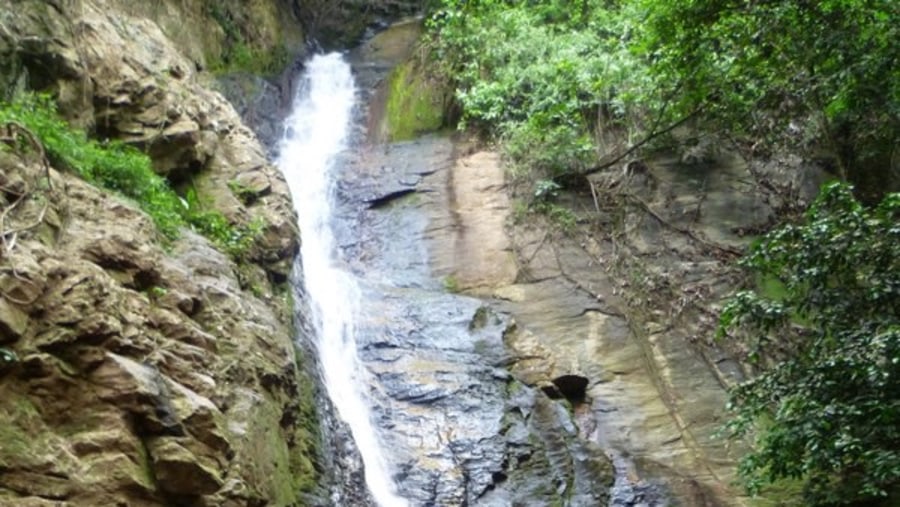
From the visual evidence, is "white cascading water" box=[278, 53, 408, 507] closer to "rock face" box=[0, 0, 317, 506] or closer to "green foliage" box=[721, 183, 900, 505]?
"rock face" box=[0, 0, 317, 506]

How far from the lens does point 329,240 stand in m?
15.5

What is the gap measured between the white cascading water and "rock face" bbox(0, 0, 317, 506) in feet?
5.05

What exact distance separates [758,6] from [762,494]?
615 centimetres

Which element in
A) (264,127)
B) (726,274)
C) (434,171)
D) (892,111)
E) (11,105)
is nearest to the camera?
(11,105)

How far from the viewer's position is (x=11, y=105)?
7.36 m

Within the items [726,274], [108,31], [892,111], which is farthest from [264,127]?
[892,111]

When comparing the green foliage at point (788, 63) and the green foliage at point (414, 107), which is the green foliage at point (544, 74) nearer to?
the green foliage at point (414, 107)

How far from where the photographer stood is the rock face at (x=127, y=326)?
5.36 metres

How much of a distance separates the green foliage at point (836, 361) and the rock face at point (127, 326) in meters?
4.69

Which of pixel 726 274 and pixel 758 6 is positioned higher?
pixel 758 6

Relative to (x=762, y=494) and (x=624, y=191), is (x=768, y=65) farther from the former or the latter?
(x=762, y=494)

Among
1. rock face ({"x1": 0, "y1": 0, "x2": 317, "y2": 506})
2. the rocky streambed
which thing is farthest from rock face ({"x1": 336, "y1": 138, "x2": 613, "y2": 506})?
rock face ({"x1": 0, "y1": 0, "x2": 317, "y2": 506})

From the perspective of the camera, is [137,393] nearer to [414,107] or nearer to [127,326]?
[127,326]

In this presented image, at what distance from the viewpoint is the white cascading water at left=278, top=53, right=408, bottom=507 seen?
1041 centimetres
